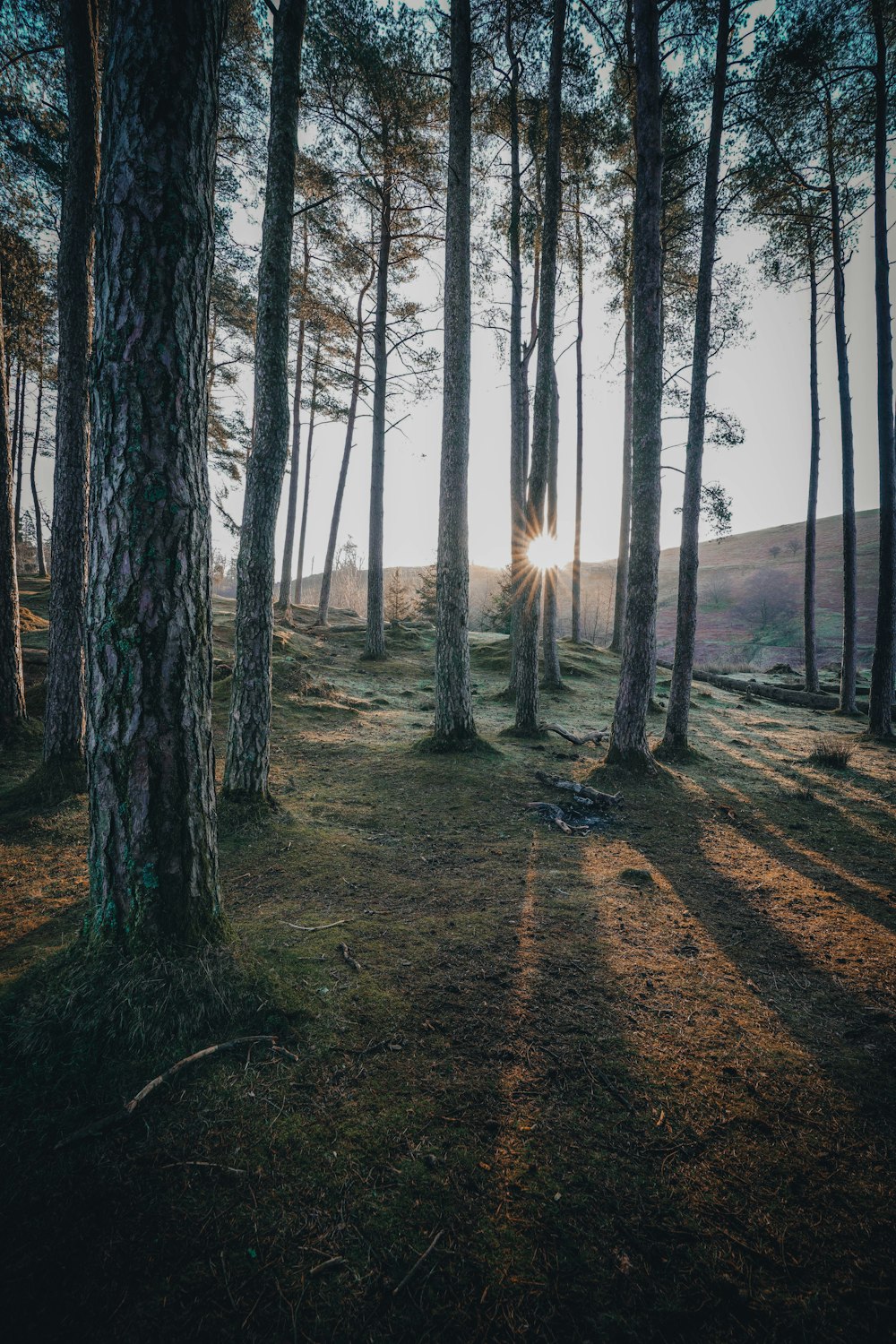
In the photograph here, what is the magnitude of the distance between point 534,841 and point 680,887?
1.36 metres

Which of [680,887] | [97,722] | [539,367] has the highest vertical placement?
[539,367]

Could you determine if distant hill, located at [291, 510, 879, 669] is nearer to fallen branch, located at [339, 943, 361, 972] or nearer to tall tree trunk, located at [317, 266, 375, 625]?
tall tree trunk, located at [317, 266, 375, 625]

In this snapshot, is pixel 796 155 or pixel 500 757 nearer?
pixel 500 757

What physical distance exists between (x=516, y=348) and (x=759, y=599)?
45.2 m

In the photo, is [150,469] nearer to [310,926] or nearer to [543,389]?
[310,926]

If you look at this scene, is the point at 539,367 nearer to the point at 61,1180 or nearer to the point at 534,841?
the point at 534,841

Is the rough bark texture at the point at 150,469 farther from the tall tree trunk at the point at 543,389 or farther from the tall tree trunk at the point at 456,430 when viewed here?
the tall tree trunk at the point at 543,389

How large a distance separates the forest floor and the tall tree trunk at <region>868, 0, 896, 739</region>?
804 cm

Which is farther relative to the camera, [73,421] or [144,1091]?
[73,421]

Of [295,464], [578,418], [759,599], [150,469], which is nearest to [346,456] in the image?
[295,464]

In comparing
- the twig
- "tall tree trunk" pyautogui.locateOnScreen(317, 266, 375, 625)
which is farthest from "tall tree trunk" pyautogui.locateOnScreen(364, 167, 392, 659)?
the twig

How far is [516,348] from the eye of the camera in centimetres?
1085

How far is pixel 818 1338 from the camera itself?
131cm

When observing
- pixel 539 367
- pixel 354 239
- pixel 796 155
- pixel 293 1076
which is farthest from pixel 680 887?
pixel 354 239
